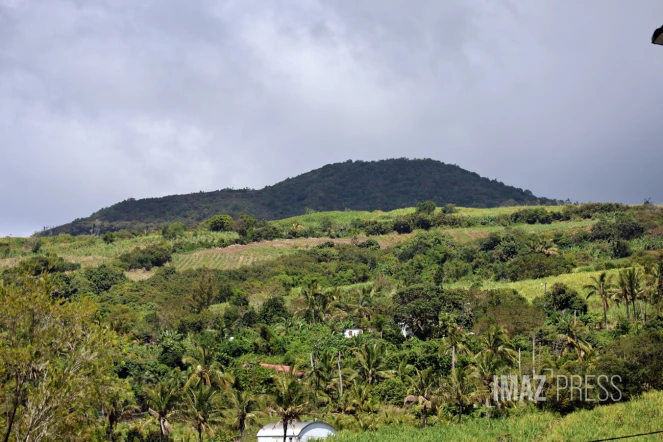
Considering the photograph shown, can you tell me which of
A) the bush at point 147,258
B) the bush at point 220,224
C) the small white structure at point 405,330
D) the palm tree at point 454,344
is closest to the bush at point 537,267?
the small white structure at point 405,330

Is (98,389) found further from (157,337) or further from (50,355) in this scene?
(157,337)

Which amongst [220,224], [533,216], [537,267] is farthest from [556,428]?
[220,224]

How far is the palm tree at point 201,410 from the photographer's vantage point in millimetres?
38719

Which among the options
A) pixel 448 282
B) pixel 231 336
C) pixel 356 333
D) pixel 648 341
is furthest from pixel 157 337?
pixel 648 341

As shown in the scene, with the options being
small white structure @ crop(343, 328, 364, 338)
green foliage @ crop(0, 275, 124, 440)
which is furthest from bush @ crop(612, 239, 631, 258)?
green foliage @ crop(0, 275, 124, 440)

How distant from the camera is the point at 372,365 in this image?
49.1 m

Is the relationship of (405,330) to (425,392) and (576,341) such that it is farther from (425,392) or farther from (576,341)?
(425,392)

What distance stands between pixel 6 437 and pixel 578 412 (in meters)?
26.8

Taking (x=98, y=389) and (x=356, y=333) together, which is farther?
(x=356, y=333)

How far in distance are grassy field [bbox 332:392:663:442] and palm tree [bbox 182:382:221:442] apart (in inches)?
377

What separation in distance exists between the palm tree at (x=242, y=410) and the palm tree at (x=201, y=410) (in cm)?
104

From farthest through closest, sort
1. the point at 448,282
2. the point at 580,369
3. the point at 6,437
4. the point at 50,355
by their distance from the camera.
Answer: the point at 448,282 < the point at 580,369 < the point at 50,355 < the point at 6,437

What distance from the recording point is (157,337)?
66.0 metres

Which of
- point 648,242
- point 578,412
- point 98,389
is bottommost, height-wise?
point 578,412
